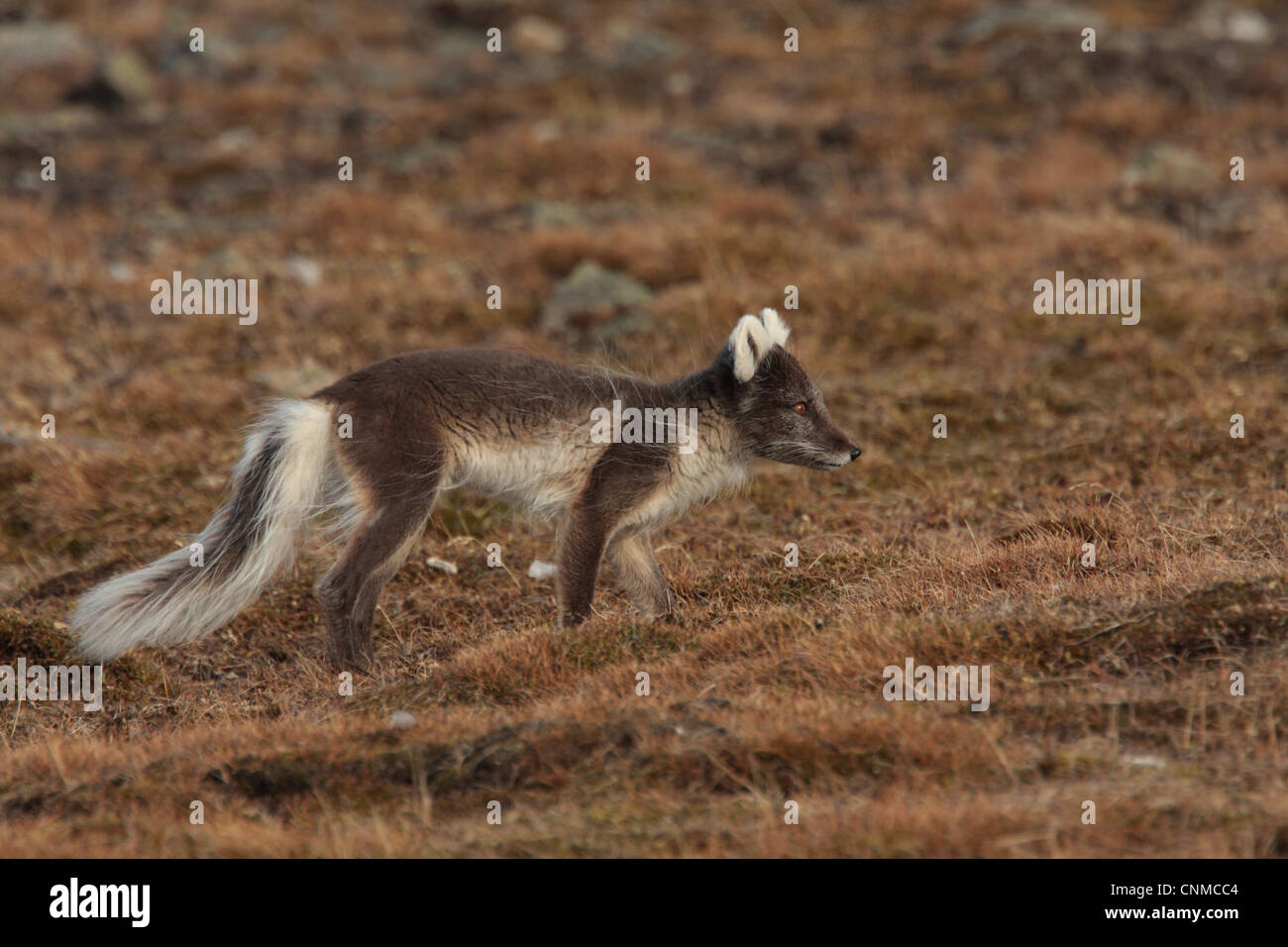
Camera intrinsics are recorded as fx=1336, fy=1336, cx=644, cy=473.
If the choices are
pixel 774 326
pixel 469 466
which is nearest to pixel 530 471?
pixel 469 466

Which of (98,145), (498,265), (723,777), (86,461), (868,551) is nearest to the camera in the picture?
(723,777)

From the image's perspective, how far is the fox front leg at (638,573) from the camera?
695cm

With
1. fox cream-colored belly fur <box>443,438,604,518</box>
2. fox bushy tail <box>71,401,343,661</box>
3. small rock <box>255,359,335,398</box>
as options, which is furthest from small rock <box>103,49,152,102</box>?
fox cream-colored belly fur <box>443,438,604,518</box>

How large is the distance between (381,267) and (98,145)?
721cm

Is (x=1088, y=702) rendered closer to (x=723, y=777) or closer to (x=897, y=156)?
(x=723, y=777)

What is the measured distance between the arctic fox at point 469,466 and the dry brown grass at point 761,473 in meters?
0.47

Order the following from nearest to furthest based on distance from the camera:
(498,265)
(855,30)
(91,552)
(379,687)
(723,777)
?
(723,777), (379,687), (91,552), (498,265), (855,30)

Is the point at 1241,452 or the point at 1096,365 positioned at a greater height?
the point at 1096,365

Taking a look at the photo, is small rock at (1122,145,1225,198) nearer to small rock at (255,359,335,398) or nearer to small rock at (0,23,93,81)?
small rock at (255,359,335,398)

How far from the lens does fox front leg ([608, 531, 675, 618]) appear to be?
6.95m

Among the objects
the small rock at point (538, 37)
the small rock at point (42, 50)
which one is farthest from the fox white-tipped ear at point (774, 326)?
the small rock at point (42, 50)

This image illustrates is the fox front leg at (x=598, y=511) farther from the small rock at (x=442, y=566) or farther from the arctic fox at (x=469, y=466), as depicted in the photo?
the small rock at (x=442, y=566)

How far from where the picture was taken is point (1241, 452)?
8.57 m

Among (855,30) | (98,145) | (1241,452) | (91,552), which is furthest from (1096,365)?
(98,145)
